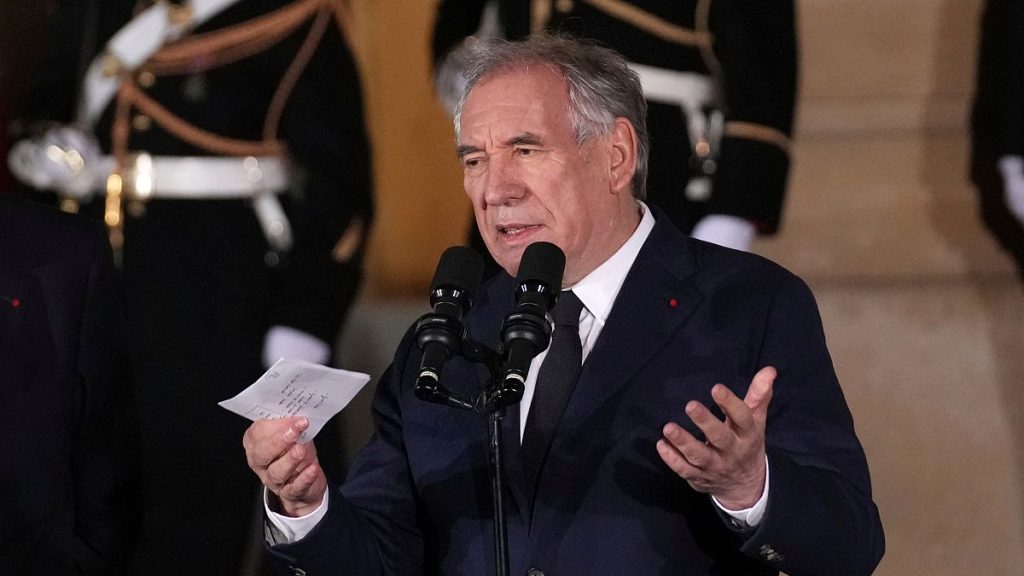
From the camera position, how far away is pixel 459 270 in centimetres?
204

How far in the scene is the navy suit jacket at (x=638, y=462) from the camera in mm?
2193

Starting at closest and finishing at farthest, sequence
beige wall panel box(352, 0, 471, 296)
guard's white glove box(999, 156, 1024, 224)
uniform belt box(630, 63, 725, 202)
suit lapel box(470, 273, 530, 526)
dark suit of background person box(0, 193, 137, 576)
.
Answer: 1. suit lapel box(470, 273, 530, 526)
2. dark suit of background person box(0, 193, 137, 576)
3. uniform belt box(630, 63, 725, 202)
4. guard's white glove box(999, 156, 1024, 224)
5. beige wall panel box(352, 0, 471, 296)

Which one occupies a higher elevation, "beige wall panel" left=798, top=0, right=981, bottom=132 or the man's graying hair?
the man's graying hair

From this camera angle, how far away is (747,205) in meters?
3.33

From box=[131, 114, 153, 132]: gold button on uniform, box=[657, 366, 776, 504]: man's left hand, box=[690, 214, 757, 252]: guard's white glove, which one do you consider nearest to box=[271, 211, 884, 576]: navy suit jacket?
box=[657, 366, 776, 504]: man's left hand

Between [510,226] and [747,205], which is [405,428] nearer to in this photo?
[510,226]

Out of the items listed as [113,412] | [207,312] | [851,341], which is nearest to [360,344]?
[207,312]

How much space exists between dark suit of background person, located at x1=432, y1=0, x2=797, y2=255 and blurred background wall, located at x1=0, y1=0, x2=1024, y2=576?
0.71 m

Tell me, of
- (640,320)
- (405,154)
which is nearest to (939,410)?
(405,154)

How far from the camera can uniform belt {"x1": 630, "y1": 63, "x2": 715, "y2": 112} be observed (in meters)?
3.44

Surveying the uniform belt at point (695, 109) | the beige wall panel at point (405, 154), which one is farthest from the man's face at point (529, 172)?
the beige wall panel at point (405, 154)

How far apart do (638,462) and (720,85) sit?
141 centimetres

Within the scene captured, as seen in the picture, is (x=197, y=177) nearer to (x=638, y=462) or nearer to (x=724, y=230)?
(x=724, y=230)

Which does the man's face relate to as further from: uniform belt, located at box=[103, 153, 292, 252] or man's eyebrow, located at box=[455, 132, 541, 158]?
uniform belt, located at box=[103, 153, 292, 252]
